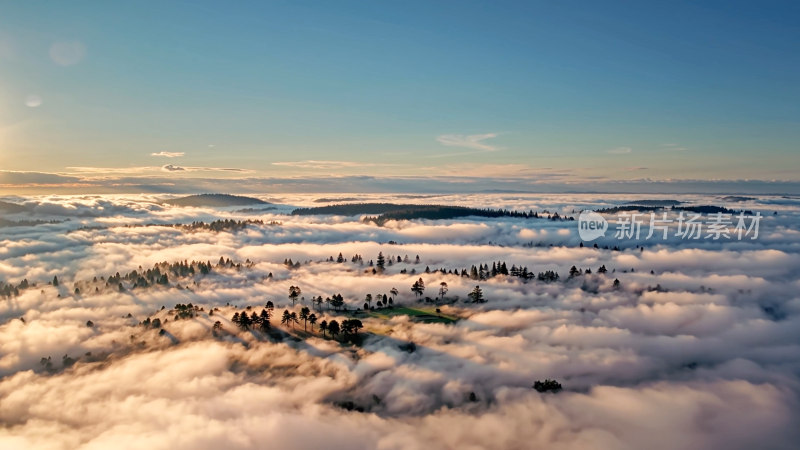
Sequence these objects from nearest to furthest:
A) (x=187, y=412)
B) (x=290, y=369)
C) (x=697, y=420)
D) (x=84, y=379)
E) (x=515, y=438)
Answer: (x=515, y=438) → (x=697, y=420) → (x=187, y=412) → (x=290, y=369) → (x=84, y=379)

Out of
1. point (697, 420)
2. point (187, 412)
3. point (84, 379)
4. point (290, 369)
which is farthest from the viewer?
point (84, 379)

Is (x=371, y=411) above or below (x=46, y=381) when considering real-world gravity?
above

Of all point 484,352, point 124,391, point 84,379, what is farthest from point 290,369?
point 84,379

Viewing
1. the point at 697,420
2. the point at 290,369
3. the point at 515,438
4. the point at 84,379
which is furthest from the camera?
the point at 84,379

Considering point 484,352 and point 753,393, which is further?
point 484,352

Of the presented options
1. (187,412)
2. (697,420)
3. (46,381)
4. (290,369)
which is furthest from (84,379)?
(697,420)

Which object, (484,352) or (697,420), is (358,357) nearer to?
(484,352)

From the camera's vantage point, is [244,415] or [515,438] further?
[244,415]

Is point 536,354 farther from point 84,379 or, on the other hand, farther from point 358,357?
point 84,379

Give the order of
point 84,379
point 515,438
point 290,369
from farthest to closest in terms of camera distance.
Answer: point 84,379, point 290,369, point 515,438
